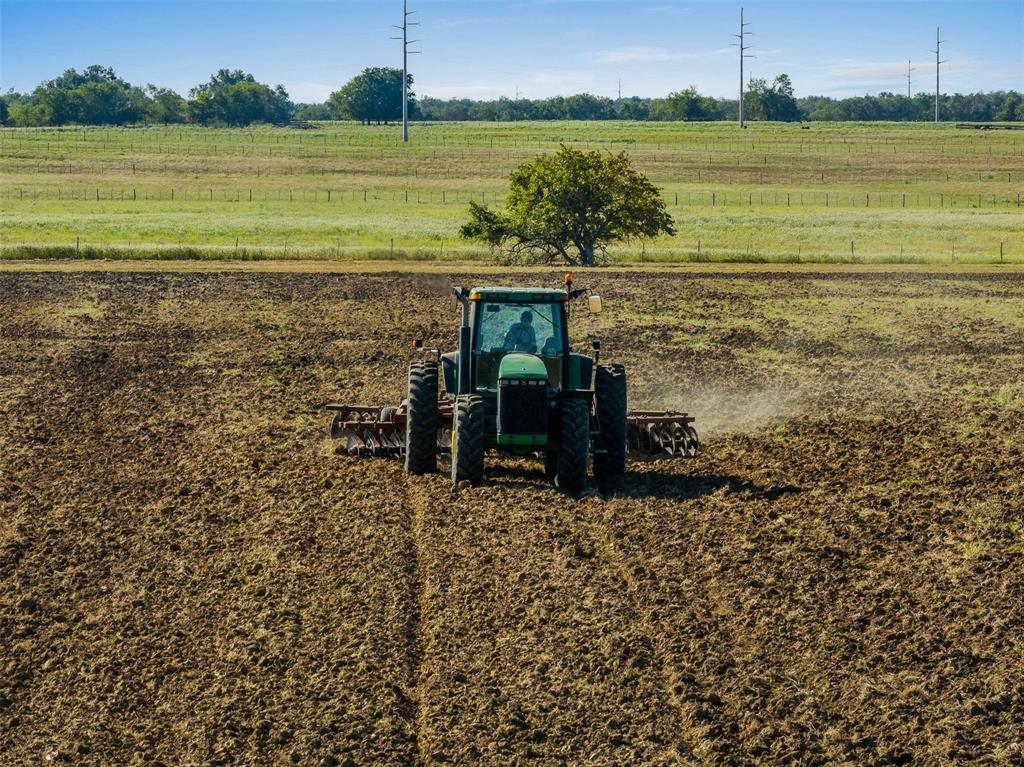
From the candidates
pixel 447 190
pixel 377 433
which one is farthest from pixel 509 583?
pixel 447 190

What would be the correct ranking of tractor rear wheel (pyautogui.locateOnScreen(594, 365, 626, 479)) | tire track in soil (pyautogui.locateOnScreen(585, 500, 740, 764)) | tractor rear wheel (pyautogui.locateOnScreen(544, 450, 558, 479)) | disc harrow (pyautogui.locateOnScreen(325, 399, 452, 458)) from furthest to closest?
disc harrow (pyautogui.locateOnScreen(325, 399, 452, 458))
tractor rear wheel (pyautogui.locateOnScreen(544, 450, 558, 479))
tractor rear wheel (pyautogui.locateOnScreen(594, 365, 626, 479))
tire track in soil (pyautogui.locateOnScreen(585, 500, 740, 764))

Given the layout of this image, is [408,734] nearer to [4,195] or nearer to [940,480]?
[940,480]

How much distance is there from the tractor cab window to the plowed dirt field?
1.41m

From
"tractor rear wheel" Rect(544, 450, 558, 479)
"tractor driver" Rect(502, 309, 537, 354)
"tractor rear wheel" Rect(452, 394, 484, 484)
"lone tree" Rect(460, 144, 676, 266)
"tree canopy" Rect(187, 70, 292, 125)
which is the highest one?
"tree canopy" Rect(187, 70, 292, 125)

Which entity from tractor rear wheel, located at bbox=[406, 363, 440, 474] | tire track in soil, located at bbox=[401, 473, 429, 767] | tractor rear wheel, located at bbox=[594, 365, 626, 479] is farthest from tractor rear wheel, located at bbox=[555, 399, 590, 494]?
tractor rear wheel, located at bbox=[406, 363, 440, 474]

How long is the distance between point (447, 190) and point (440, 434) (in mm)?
71248

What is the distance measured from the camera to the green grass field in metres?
53.2

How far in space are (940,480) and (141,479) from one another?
9717 millimetres

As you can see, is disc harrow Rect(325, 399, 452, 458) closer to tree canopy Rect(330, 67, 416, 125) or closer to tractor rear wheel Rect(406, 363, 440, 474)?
tractor rear wheel Rect(406, 363, 440, 474)

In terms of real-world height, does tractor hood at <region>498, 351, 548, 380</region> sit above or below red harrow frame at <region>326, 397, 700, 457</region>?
above

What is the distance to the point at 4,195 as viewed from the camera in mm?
78250

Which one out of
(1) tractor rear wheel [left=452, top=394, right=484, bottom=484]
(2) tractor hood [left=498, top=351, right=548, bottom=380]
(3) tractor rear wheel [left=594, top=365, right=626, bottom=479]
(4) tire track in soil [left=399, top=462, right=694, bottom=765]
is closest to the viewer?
(4) tire track in soil [left=399, top=462, right=694, bottom=765]

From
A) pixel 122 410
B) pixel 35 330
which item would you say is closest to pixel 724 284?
pixel 35 330

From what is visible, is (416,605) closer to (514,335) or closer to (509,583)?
(509,583)
